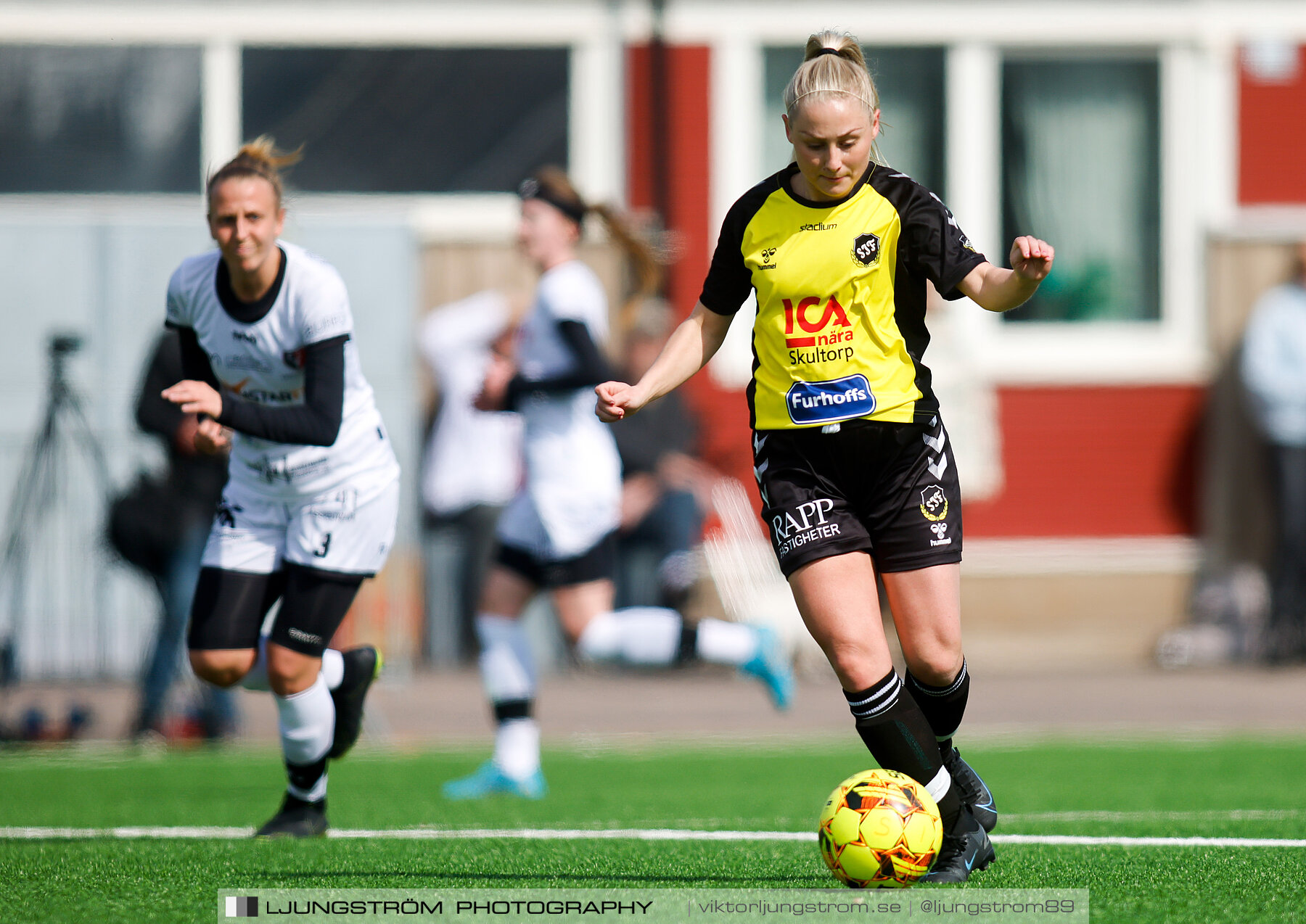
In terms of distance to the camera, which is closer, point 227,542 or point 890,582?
point 890,582

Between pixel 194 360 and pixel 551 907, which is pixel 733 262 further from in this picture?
pixel 194 360

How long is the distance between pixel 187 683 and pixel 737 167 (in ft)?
21.4

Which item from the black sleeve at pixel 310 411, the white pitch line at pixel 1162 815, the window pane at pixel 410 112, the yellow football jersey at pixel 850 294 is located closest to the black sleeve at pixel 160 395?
the black sleeve at pixel 310 411

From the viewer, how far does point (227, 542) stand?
5902 millimetres

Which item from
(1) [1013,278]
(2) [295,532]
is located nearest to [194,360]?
(2) [295,532]

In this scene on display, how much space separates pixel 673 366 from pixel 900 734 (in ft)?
3.97

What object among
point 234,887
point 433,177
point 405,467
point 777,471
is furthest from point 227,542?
point 433,177

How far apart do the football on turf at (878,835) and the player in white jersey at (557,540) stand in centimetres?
313

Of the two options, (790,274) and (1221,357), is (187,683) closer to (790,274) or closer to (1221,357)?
(790,274)

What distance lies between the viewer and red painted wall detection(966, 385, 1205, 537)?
1453cm

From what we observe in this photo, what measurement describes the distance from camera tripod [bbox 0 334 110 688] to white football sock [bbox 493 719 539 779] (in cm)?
410

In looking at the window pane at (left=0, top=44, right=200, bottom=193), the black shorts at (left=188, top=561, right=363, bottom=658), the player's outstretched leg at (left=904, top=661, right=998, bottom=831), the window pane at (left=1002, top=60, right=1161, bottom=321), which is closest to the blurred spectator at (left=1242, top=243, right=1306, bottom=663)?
the window pane at (left=1002, top=60, right=1161, bottom=321)

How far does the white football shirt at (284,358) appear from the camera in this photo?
575cm

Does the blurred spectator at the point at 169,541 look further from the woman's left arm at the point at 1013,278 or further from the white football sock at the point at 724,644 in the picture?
the woman's left arm at the point at 1013,278
